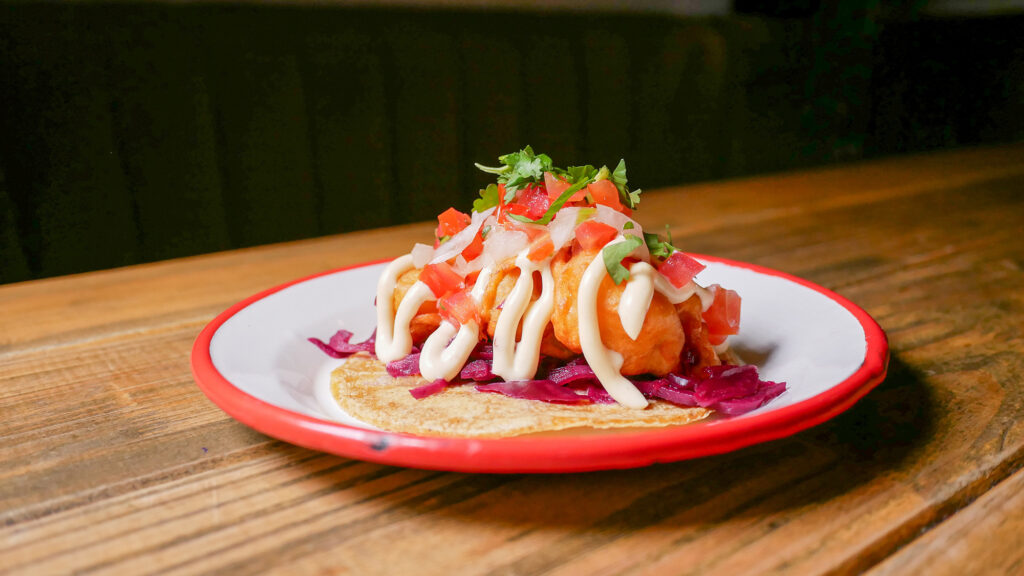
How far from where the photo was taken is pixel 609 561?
757 mm

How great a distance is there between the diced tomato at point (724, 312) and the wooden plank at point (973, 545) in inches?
17.8

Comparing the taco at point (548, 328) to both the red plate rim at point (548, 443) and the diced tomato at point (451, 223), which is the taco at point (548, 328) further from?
the red plate rim at point (548, 443)

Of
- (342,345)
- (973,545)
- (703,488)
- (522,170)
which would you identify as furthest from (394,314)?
(973,545)

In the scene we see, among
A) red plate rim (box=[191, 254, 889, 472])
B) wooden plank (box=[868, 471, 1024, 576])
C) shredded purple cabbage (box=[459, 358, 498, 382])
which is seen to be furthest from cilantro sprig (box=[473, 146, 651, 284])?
wooden plank (box=[868, 471, 1024, 576])

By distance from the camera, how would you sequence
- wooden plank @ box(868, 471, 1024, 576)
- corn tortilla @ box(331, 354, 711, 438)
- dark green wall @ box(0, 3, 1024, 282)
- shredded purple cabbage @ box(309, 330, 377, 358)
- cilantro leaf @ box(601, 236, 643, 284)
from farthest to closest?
dark green wall @ box(0, 3, 1024, 282) → shredded purple cabbage @ box(309, 330, 377, 358) → cilantro leaf @ box(601, 236, 643, 284) → corn tortilla @ box(331, 354, 711, 438) → wooden plank @ box(868, 471, 1024, 576)

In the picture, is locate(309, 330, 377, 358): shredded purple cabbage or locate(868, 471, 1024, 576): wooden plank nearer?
locate(868, 471, 1024, 576): wooden plank

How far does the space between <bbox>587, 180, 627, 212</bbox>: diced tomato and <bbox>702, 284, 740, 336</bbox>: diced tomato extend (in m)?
0.22

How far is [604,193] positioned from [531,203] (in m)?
0.13

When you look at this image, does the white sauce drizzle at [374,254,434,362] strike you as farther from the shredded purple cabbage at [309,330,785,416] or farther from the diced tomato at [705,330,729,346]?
the diced tomato at [705,330,729,346]

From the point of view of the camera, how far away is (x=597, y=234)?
1217 millimetres

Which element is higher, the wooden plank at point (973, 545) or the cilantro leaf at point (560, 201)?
the cilantro leaf at point (560, 201)

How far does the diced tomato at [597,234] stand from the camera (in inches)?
47.9

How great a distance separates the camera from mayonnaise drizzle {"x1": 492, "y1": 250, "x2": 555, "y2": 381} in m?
1.22

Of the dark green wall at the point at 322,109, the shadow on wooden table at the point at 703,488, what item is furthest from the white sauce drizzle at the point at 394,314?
the dark green wall at the point at 322,109
